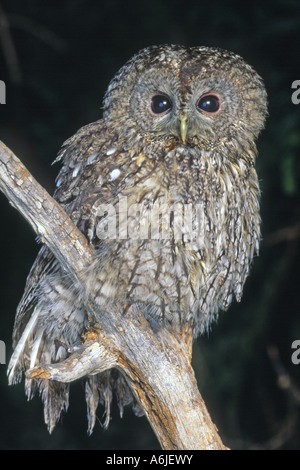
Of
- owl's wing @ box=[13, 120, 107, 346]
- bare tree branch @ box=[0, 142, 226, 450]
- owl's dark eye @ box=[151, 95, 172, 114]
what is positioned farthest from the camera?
owl's wing @ box=[13, 120, 107, 346]

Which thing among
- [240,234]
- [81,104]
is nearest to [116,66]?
[81,104]

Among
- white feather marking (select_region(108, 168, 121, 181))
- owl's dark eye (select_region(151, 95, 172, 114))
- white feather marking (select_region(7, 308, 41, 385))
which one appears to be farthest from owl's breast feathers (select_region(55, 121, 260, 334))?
white feather marking (select_region(7, 308, 41, 385))

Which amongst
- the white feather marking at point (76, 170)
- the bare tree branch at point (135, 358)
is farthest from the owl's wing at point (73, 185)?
the bare tree branch at point (135, 358)

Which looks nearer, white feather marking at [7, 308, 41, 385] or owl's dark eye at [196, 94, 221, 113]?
owl's dark eye at [196, 94, 221, 113]

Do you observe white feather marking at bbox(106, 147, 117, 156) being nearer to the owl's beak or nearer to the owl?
the owl

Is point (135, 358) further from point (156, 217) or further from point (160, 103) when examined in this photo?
point (160, 103)

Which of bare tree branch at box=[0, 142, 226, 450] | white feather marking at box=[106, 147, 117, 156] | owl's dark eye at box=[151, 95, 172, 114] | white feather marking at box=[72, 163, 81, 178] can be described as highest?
white feather marking at box=[72, 163, 81, 178]

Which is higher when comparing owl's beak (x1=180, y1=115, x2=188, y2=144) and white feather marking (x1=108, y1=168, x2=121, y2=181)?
white feather marking (x1=108, y1=168, x2=121, y2=181)
